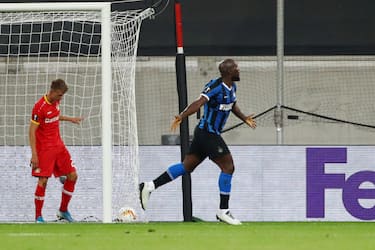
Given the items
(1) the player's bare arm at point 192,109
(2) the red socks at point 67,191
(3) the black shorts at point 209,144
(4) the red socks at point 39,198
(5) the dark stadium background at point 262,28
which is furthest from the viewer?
(5) the dark stadium background at point 262,28


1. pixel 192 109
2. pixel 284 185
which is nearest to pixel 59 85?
pixel 192 109

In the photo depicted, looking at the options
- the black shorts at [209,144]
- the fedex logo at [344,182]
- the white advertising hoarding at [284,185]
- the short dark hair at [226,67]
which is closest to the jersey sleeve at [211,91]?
the short dark hair at [226,67]

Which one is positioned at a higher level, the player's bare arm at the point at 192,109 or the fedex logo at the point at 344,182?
the player's bare arm at the point at 192,109

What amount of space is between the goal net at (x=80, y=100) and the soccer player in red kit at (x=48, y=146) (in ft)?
1.75

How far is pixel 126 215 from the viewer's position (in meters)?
12.4

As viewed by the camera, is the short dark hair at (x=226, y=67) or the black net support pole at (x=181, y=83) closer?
the short dark hair at (x=226, y=67)

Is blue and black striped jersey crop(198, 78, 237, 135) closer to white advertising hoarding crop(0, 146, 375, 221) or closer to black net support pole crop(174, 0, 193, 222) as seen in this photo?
black net support pole crop(174, 0, 193, 222)

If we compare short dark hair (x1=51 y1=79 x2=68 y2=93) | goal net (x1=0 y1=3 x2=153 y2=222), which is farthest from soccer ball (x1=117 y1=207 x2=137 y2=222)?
short dark hair (x1=51 y1=79 x2=68 y2=93)

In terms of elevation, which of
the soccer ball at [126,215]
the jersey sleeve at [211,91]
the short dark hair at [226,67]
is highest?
the short dark hair at [226,67]

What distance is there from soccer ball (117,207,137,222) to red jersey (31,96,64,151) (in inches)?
40.1

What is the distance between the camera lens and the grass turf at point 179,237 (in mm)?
8164

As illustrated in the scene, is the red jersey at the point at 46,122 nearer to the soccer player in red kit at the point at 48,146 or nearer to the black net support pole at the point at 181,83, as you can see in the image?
the soccer player in red kit at the point at 48,146

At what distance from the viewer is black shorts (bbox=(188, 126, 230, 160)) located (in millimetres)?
11609

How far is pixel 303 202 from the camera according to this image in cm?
1501
